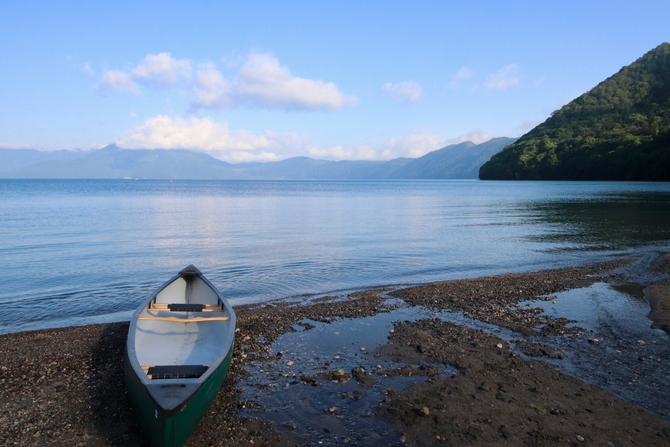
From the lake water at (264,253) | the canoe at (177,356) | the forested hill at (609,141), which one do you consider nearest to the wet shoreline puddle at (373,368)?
the canoe at (177,356)

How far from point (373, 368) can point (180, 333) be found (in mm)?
4285

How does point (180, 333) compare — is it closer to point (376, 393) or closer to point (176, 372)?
point (176, 372)

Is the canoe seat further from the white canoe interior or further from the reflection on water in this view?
the reflection on water

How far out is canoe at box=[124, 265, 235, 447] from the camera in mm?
5578

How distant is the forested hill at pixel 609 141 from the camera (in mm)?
121750

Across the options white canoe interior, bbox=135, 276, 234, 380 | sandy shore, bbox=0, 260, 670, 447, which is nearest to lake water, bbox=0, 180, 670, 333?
white canoe interior, bbox=135, 276, 234, 380

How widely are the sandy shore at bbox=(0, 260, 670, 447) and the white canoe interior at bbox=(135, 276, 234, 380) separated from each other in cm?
55

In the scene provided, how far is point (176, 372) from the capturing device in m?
6.57

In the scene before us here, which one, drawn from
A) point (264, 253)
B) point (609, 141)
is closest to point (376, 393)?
point (264, 253)

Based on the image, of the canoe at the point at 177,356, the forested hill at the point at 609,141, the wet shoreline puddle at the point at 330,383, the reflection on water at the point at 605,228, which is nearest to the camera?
the canoe at the point at 177,356

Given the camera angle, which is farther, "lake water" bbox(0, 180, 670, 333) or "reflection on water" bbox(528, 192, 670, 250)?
"reflection on water" bbox(528, 192, 670, 250)

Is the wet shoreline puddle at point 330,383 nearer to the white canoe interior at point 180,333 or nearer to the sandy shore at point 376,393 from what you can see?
the sandy shore at point 376,393

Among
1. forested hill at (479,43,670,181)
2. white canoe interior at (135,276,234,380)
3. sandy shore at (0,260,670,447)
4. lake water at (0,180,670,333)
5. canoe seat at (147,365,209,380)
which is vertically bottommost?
lake water at (0,180,670,333)

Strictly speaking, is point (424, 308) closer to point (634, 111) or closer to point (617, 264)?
point (617, 264)
